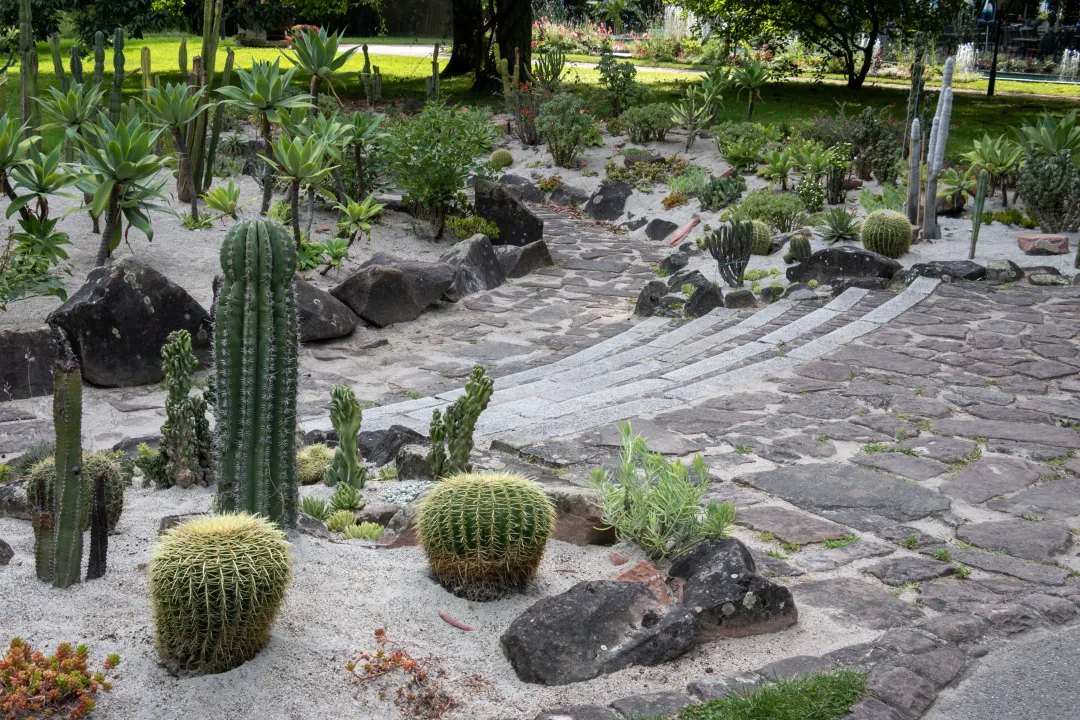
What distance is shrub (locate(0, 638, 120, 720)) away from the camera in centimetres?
312

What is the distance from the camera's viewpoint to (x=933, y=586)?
4402 mm

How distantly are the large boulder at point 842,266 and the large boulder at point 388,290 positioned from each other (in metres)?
3.78

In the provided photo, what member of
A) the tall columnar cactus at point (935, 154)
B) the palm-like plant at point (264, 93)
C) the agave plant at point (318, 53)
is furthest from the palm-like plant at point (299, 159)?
the tall columnar cactus at point (935, 154)

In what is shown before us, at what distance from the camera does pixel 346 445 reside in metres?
5.45

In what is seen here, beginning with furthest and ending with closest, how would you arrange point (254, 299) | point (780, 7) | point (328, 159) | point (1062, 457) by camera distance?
point (780, 7)
point (328, 159)
point (1062, 457)
point (254, 299)

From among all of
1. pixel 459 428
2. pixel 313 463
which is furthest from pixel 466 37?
pixel 459 428

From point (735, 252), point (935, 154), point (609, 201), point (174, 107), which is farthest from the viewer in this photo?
point (609, 201)

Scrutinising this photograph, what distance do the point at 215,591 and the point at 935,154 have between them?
9952 millimetres

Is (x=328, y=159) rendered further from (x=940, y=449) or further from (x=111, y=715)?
(x=111, y=715)

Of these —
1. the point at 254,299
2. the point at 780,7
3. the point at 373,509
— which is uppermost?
the point at 780,7

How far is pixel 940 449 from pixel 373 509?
Answer: 3.32 metres

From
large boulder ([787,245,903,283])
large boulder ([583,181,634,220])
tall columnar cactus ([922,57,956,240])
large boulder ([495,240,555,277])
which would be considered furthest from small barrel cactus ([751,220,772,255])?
large boulder ([583,181,634,220])

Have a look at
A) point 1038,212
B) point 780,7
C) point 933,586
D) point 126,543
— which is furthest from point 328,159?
point 780,7

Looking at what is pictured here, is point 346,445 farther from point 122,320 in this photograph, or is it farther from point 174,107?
point 174,107
